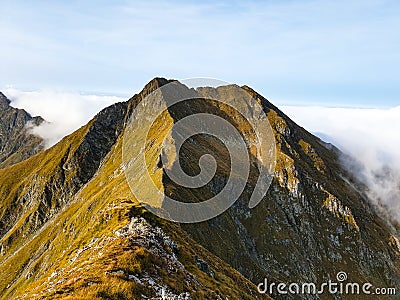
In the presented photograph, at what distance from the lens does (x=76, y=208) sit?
19975 centimetres

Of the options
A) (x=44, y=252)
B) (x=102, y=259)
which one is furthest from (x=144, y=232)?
(x=44, y=252)

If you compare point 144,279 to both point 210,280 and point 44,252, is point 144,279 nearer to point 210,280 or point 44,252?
point 210,280

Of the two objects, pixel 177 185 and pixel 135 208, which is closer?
pixel 135 208

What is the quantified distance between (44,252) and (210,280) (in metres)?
161

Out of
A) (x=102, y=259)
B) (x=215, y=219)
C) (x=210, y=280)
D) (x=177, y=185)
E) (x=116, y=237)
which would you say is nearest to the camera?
(x=102, y=259)

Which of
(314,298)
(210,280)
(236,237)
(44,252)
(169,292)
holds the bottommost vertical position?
(314,298)

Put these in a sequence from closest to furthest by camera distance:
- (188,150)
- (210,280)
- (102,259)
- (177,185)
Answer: (102,259) → (210,280) → (177,185) → (188,150)

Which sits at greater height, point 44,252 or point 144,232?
point 144,232

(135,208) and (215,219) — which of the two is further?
(215,219)

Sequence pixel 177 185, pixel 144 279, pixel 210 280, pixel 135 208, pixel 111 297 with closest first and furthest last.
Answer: pixel 111 297 → pixel 144 279 → pixel 210 280 → pixel 135 208 → pixel 177 185

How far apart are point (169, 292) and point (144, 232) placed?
1317cm

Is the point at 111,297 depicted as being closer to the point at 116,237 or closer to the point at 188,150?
the point at 116,237

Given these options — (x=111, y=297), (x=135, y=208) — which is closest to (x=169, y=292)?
(x=111, y=297)

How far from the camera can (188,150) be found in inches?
7096
